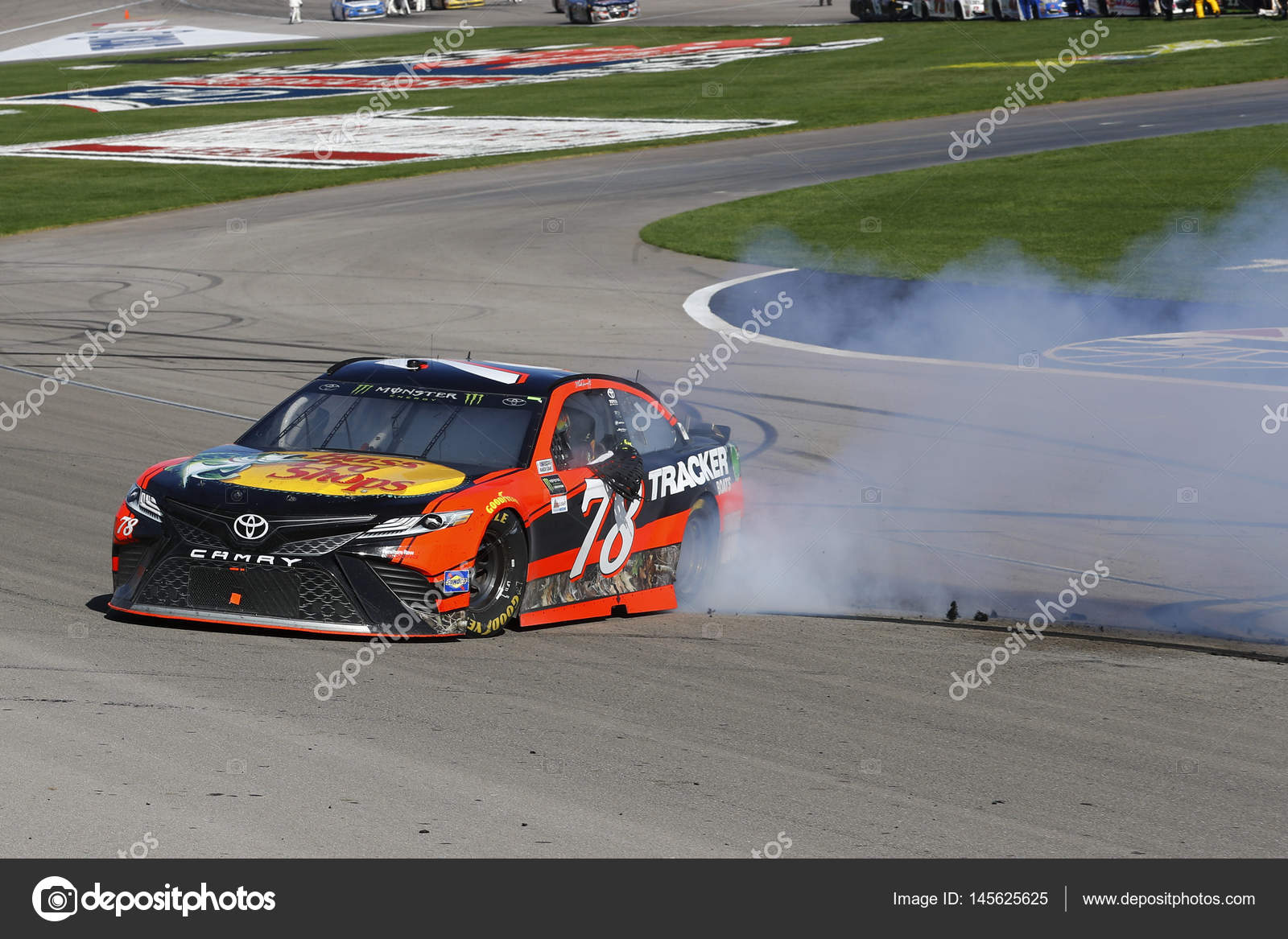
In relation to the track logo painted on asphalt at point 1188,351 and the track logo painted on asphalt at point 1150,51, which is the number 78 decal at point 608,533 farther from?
the track logo painted on asphalt at point 1150,51

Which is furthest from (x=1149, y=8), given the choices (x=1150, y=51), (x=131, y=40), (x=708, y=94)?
(x=131, y=40)

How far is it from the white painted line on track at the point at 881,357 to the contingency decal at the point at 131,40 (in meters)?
55.3

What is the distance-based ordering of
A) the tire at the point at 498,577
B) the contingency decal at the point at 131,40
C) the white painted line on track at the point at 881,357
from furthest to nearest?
the contingency decal at the point at 131,40 → the white painted line on track at the point at 881,357 → the tire at the point at 498,577

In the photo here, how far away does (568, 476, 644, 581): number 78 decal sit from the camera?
9.01 meters

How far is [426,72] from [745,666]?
50.6 metres

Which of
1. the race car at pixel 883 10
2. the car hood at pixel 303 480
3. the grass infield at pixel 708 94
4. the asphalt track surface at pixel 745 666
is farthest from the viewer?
the race car at pixel 883 10

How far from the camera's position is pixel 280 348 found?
57.4 feet

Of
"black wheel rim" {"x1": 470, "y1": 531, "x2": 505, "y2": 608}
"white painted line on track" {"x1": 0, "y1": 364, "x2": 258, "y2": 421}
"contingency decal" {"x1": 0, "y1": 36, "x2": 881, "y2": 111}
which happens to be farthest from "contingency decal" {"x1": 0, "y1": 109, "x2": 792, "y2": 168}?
"black wheel rim" {"x1": 470, "y1": 531, "x2": 505, "y2": 608}

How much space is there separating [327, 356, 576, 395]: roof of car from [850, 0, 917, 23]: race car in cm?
5811

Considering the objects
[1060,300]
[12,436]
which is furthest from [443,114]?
[12,436]

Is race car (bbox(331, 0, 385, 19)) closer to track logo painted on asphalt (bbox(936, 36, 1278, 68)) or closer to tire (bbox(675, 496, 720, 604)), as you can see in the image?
track logo painted on asphalt (bbox(936, 36, 1278, 68))

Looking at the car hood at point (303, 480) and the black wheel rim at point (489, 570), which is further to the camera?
the black wheel rim at point (489, 570)

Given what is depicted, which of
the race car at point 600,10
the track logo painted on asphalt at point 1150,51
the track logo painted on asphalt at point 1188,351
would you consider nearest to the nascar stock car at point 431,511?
the track logo painted on asphalt at point 1188,351
